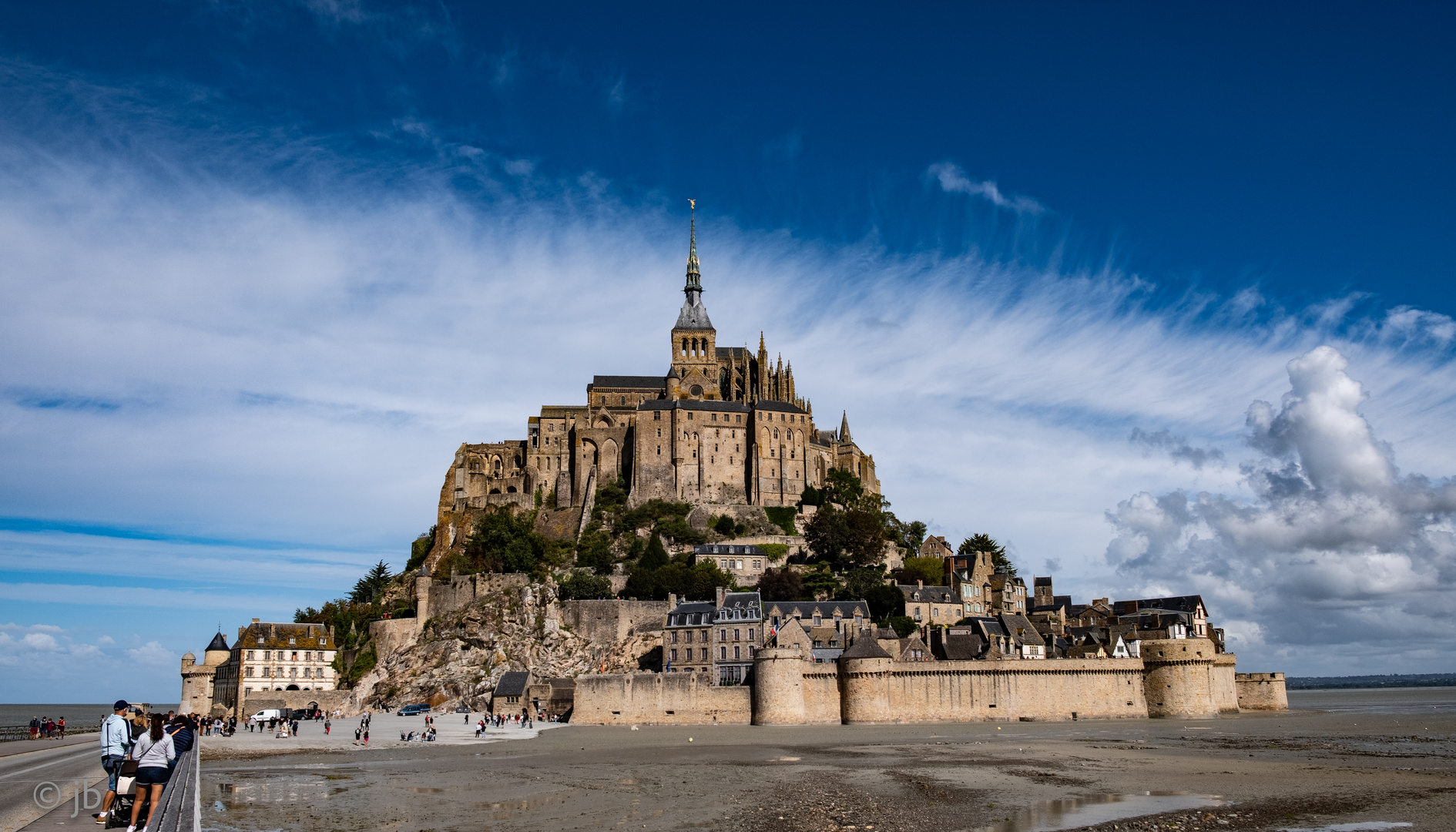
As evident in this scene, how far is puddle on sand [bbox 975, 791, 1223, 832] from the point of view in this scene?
24625mm

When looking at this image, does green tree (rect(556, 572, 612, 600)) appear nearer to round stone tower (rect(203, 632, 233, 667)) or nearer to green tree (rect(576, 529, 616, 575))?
green tree (rect(576, 529, 616, 575))

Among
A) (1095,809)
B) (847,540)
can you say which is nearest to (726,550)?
(847,540)

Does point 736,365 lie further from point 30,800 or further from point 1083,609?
point 30,800

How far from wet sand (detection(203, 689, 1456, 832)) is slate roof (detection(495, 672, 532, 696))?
991cm

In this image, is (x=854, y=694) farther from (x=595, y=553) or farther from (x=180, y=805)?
(x=180, y=805)

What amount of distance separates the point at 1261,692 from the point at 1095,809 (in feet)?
170

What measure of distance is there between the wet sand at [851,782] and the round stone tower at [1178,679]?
975cm

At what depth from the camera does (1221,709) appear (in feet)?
213

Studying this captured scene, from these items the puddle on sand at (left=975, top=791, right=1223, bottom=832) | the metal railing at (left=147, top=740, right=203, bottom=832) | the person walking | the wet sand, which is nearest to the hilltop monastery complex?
the wet sand

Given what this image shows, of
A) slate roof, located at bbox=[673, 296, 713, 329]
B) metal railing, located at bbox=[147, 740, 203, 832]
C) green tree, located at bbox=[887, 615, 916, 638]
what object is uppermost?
slate roof, located at bbox=[673, 296, 713, 329]

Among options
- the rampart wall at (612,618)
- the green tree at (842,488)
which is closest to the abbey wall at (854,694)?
the rampart wall at (612,618)

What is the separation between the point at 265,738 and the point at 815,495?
48.4 m

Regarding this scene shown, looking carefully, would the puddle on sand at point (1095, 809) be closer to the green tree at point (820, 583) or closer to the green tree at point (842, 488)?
the green tree at point (820, 583)

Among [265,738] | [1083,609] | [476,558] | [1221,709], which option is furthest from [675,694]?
[1083,609]
